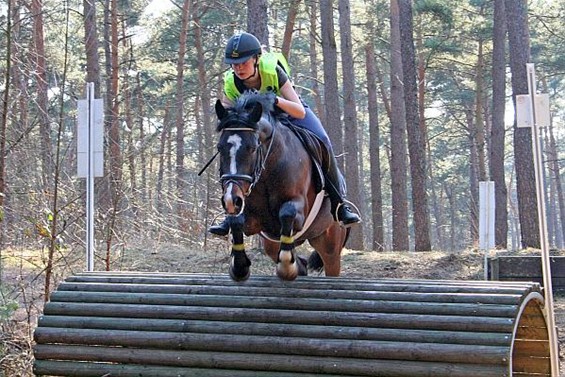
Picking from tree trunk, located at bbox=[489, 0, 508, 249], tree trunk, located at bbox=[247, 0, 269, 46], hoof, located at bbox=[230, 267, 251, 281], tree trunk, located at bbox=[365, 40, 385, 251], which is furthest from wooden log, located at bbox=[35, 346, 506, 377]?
tree trunk, located at bbox=[365, 40, 385, 251]

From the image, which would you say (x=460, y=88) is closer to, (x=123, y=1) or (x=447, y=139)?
(x=447, y=139)

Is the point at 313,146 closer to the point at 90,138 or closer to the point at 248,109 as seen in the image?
the point at 248,109

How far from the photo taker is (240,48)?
5965mm

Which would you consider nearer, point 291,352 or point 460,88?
point 291,352

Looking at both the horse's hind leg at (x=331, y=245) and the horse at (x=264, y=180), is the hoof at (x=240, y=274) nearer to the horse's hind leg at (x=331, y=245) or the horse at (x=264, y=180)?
the horse at (x=264, y=180)

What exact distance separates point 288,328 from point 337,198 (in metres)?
1.96

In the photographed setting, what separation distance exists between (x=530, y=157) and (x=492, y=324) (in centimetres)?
1348

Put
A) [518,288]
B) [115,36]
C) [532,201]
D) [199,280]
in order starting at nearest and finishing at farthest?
1. [518,288]
2. [199,280]
3. [532,201]
4. [115,36]

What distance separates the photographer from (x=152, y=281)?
19.7 ft

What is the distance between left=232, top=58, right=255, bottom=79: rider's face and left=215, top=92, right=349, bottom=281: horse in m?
0.34

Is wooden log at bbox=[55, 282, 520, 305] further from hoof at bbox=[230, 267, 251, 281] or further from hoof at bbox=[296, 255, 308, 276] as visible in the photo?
hoof at bbox=[296, 255, 308, 276]

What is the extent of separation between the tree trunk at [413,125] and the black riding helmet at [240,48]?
1276cm

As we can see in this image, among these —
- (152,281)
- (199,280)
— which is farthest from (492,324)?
(152,281)

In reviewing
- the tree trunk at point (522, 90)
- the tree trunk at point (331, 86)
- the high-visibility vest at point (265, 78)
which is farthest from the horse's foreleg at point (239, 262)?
the tree trunk at point (331, 86)
